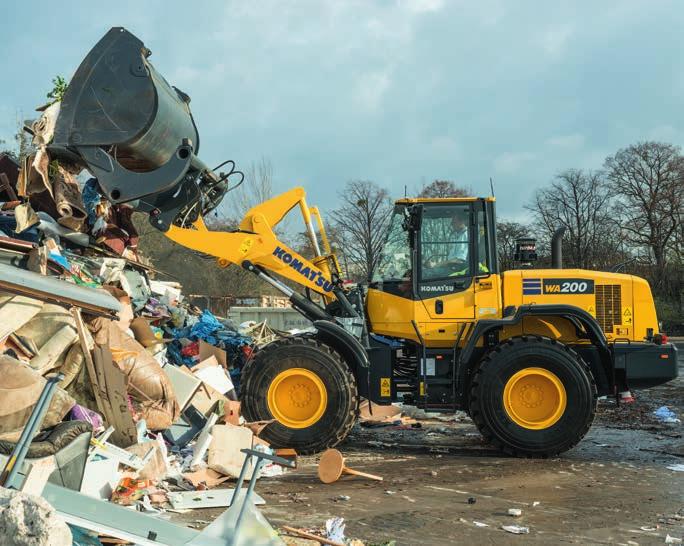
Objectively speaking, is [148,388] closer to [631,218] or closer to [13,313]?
[13,313]

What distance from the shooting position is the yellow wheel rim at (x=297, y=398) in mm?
7371

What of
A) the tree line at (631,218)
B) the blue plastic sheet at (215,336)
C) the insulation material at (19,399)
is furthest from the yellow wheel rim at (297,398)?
the tree line at (631,218)


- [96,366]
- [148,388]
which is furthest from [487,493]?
[96,366]

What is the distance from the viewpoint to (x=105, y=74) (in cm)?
507

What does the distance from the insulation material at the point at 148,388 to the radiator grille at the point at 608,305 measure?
4.47 meters

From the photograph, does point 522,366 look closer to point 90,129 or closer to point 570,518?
point 570,518

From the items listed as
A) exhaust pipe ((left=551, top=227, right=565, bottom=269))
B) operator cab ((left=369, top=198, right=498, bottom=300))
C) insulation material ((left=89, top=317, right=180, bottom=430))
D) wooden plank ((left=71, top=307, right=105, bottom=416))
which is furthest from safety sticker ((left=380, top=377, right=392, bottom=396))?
wooden plank ((left=71, top=307, right=105, bottom=416))

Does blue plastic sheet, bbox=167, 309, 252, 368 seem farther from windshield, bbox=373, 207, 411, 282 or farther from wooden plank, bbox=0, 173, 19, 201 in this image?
windshield, bbox=373, 207, 411, 282

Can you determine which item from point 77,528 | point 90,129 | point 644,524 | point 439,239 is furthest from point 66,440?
point 439,239

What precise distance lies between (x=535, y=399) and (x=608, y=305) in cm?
135

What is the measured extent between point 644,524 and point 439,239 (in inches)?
141

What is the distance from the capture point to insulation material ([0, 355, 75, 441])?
16.7 feet

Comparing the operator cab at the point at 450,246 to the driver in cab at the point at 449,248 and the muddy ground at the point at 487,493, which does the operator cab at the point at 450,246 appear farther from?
the muddy ground at the point at 487,493

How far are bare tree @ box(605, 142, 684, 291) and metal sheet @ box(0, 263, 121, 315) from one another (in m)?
34.4
